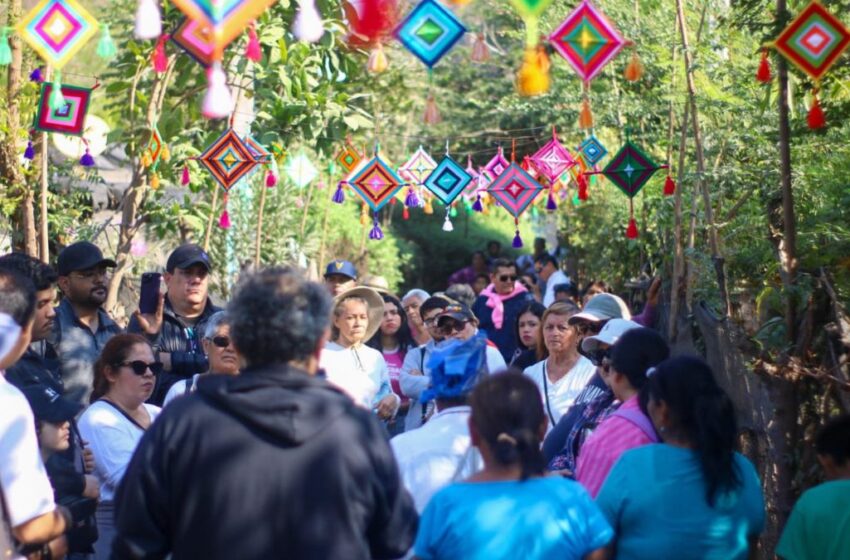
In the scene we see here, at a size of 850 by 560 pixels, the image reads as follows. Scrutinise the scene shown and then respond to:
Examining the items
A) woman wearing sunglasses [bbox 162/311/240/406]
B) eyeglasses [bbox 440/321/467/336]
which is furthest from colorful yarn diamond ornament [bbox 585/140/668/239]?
Answer: woman wearing sunglasses [bbox 162/311/240/406]

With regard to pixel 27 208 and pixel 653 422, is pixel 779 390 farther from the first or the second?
pixel 27 208

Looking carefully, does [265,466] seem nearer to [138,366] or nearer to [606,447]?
[606,447]

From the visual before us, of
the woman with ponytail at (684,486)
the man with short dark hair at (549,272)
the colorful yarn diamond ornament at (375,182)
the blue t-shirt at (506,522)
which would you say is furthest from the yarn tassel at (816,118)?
the man with short dark hair at (549,272)

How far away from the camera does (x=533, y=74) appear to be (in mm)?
5680

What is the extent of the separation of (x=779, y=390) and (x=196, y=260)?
129 inches

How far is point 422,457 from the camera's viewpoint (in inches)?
Answer: 160

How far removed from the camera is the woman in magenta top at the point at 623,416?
436 cm

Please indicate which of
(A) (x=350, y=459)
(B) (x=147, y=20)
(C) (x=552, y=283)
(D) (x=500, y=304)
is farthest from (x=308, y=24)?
(C) (x=552, y=283)

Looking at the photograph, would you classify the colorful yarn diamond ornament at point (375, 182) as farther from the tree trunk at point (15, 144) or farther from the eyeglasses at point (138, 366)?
the eyeglasses at point (138, 366)

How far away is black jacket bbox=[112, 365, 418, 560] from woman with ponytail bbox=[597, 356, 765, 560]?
39.8 inches

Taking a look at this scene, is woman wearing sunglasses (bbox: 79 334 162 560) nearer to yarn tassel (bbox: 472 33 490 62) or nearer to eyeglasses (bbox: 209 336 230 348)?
eyeglasses (bbox: 209 336 230 348)

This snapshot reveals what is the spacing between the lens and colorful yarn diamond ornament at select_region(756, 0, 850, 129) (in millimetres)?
5176

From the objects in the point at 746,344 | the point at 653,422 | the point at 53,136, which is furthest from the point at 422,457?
the point at 53,136

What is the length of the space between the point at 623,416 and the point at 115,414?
7.21 ft
